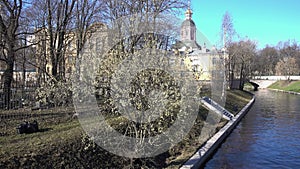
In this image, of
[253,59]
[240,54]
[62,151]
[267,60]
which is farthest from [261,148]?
[267,60]

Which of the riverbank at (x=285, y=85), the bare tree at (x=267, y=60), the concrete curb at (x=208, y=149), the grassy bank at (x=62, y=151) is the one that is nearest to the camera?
the grassy bank at (x=62, y=151)

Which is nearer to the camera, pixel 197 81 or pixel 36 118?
pixel 197 81

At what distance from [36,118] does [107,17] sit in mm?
9986

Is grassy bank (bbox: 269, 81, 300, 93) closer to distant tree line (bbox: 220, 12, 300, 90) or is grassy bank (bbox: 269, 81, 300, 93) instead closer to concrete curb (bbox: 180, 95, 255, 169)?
distant tree line (bbox: 220, 12, 300, 90)

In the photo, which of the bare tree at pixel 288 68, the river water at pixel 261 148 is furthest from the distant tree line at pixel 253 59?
the river water at pixel 261 148

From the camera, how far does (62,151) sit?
21.9 ft

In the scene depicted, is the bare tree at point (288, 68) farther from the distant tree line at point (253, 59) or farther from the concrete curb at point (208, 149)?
the concrete curb at point (208, 149)

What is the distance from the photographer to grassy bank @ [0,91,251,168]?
6.10m

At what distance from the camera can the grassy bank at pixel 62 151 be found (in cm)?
610

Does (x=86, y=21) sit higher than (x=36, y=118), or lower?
→ higher

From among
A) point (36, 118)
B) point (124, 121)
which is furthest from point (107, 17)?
point (124, 121)

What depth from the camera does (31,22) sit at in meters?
17.3

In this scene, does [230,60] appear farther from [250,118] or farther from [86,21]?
[86,21]

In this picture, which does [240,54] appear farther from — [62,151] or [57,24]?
[62,151]
